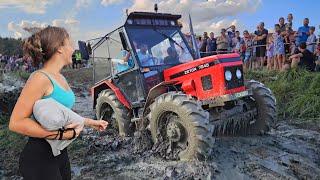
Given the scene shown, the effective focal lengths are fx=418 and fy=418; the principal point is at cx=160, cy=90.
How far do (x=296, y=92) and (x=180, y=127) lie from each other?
5147mm

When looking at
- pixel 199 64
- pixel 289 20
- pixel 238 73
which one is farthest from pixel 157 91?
pixel 289 20

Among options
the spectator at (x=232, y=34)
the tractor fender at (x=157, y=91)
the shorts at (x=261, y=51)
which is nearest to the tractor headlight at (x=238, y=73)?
the tractor fender at (x=157, y=91)

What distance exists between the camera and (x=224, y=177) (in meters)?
5.62

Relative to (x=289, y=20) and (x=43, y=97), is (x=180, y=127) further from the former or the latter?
(x=289, y=20)

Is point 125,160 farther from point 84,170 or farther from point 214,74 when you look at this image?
point 214,74

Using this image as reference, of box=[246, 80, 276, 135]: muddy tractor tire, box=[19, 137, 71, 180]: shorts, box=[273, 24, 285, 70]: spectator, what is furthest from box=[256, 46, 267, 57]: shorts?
box=[19, 137, 71, 180]: shorts

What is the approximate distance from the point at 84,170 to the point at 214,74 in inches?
101

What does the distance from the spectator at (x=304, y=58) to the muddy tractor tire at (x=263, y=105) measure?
4.47m

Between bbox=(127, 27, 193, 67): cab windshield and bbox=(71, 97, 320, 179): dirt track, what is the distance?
5.29ft

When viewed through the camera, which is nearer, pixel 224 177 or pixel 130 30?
pixel 224 177

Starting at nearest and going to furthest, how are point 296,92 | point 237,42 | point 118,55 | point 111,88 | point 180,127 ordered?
point 180,127 < point 118,55 < point 111,88 < point 296,92 < point 237,42

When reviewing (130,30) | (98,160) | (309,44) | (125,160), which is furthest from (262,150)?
(309,44)

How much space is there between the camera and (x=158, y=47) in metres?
7.97

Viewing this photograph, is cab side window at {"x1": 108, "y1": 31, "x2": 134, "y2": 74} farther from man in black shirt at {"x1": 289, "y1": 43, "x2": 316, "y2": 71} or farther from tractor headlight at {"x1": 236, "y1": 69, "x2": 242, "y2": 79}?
man in black shirt at {"x1": 289, "y1": 43, "x2": 316, "y2": 71}
